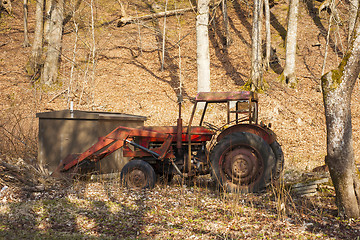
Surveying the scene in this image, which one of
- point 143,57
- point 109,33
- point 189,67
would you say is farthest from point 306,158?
point 109,33

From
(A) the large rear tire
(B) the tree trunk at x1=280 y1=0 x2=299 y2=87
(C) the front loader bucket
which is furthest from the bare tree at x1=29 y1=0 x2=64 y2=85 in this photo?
(A) the large rear tire

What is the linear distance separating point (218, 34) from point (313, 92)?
1023 cm

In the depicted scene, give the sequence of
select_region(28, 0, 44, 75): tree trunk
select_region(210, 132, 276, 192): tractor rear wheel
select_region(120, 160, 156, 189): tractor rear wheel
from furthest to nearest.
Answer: select_region(28, 0, 44, 75): tree trunk → select_region(120, 160, 156, 189): tractor rear wheel → select_region(210, 132, 276, 192): tractor rear wheel

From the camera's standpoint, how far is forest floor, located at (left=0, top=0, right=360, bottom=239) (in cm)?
490

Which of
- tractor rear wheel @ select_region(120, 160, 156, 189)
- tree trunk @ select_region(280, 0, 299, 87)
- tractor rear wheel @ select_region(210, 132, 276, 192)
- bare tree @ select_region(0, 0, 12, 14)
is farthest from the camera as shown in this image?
bare tree @ select_region(0, 0, 12, 14)

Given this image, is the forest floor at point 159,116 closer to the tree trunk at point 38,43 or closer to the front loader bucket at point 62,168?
the front loader bucket at point 62,168

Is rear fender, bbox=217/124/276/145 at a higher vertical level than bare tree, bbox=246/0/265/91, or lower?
lower

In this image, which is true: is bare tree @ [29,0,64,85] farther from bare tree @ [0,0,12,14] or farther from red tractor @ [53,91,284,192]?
red tractor @ [53,91,284,192]

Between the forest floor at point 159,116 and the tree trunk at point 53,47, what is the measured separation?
602 millimetres

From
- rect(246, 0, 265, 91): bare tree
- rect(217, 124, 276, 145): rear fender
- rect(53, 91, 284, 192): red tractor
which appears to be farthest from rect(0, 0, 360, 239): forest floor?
rect(217, 124, 276, 145): rear fender

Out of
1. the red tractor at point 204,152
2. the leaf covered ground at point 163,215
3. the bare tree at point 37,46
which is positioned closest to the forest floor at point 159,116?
the leaf covered ground at point 163,215

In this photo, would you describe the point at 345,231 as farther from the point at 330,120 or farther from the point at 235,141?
the point at 235,141

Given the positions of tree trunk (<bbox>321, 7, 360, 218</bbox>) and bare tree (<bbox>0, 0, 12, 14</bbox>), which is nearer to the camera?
tree trunk (<bbox>321, 7, 360, 218</bbox>)

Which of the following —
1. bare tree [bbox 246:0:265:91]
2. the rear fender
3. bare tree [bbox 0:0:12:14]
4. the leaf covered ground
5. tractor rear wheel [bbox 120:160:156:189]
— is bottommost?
the leaf covered ground
